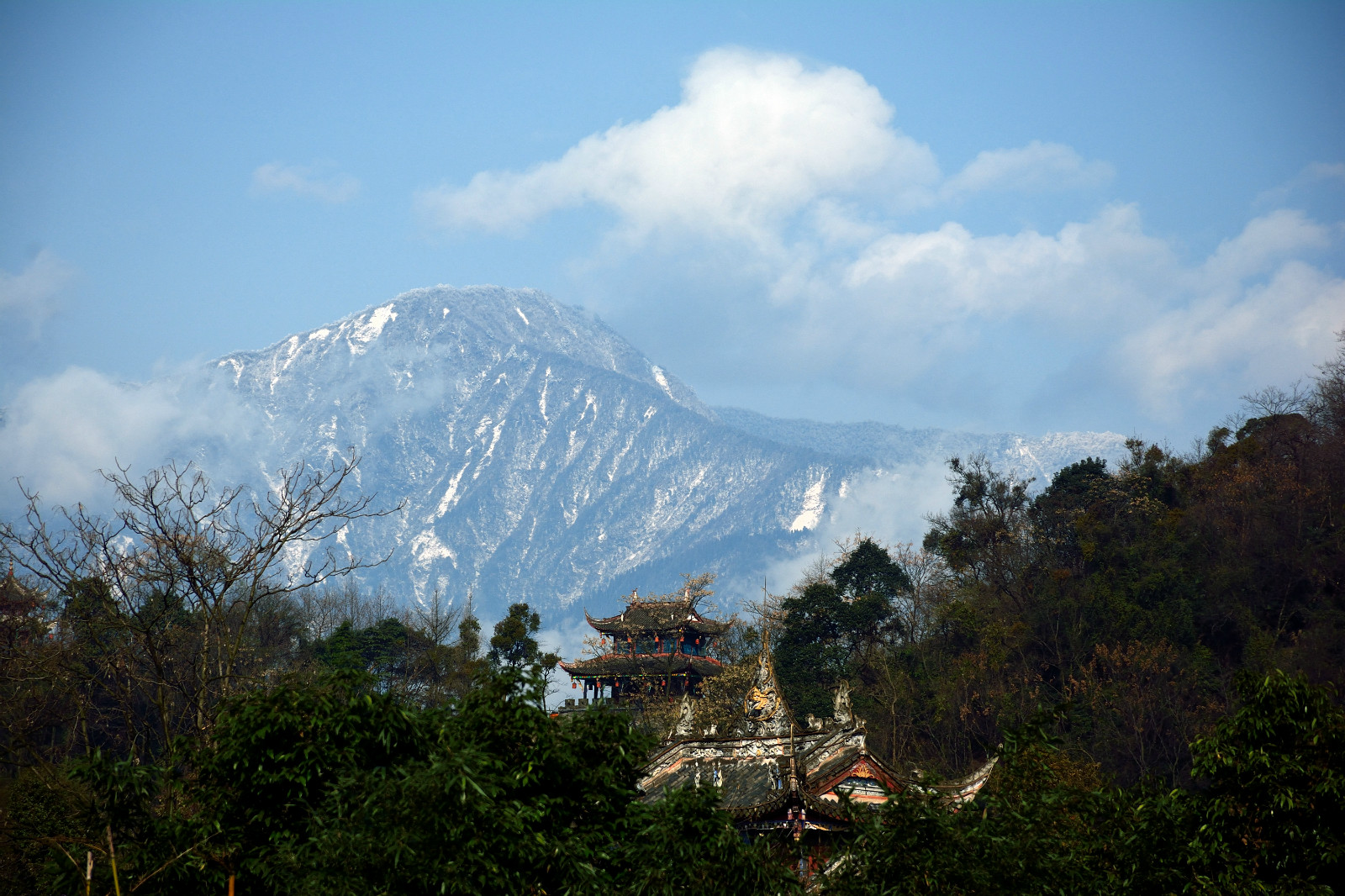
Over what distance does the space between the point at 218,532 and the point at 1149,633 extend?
1458 inches

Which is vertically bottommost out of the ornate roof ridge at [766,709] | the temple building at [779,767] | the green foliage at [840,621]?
the temple building at [779,767]

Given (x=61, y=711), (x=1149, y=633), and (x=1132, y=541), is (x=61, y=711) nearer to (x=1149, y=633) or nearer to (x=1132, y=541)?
(x=1149, y=633)

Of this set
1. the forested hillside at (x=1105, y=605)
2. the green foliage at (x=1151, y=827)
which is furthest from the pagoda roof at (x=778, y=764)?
the forested hillside at (x=1105, y=605)

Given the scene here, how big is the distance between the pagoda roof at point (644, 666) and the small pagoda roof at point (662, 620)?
142 cm

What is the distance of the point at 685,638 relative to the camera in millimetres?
57938

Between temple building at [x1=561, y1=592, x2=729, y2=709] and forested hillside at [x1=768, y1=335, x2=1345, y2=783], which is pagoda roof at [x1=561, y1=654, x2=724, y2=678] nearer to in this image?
temple building at [x1=561, y1=592, x2=729, y2=709]

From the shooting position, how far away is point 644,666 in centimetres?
5638

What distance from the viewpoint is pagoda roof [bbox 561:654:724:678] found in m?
55.7

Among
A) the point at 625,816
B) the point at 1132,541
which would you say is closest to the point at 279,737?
the point at 625,816

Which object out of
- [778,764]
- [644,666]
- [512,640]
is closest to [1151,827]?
[778,764]

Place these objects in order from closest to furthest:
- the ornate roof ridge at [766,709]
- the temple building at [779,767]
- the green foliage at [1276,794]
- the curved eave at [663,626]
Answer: the green foliage at [1276,794] < the temple building at [779,767] < the ornate roof ridge at [766,709] < the curved eave at [663,626]

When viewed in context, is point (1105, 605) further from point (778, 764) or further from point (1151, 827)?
point (1151, 827)

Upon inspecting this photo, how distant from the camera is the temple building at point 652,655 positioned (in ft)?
183

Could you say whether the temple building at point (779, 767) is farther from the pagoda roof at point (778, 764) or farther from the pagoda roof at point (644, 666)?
the pagoda roof at point (644, 666)
